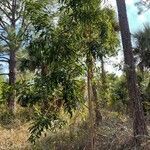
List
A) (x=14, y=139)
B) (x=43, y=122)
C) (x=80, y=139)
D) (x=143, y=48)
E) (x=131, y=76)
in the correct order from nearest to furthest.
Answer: (x=43, y=122)
(x=131, y=76)
(x=80, y=139)
(x=14, y=139)
(x=143, y=48)

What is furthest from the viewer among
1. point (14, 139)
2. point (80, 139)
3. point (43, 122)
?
point (14, 139)

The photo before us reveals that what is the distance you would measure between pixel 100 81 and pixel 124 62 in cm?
561

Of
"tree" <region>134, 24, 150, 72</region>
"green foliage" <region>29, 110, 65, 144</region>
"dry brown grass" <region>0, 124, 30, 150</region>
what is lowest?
"dry brown grass" <region>0, 124, 30, 150</region>

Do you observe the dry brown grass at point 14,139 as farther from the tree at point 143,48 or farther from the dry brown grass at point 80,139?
the tree at point 143,48

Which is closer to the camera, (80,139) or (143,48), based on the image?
(80,139)

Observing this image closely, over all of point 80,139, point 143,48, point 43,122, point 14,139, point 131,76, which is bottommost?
point 14,139

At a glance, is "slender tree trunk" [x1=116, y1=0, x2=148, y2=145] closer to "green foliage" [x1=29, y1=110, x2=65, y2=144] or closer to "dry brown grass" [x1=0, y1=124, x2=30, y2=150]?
"dry brown grass" [x1=0, y1=124, x2=30, y2=150]

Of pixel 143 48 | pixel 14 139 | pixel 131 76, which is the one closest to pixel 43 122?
pixel 131 76

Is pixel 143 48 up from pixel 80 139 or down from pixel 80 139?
up

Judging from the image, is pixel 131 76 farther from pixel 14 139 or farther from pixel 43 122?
pixel 43 122

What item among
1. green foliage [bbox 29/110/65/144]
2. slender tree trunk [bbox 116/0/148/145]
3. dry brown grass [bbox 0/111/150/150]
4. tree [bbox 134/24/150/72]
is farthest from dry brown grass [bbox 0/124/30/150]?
green foliage [bbox 29/110/65/144]

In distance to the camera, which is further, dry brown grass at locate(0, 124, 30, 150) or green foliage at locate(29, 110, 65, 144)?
dry brown grass at locate(0, 124, 30, 150)

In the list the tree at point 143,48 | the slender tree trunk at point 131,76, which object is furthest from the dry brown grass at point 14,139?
the tree at point 143,48

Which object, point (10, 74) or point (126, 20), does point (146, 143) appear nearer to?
point (126, 20)
